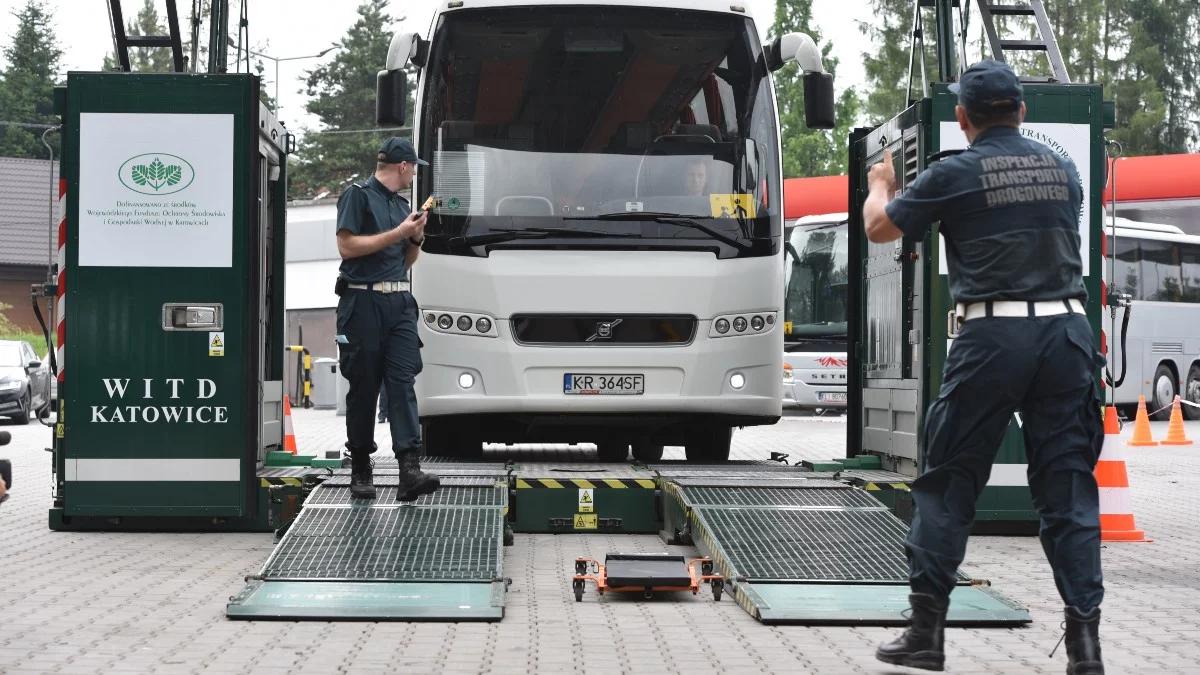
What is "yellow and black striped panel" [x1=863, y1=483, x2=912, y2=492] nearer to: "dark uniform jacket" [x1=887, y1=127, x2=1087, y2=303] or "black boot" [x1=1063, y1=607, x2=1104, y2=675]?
"dark uniform jacket" [x1=887, y1=127, x2=1087, y2=303]

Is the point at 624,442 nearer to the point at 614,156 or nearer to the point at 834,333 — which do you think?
the point at 614,156

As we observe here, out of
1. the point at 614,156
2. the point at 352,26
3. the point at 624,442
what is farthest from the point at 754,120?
the point at 352,26

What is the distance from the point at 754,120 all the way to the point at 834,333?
17559 mm

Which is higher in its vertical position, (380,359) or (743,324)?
(743,324)

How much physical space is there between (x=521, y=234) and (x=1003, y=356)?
5.53m

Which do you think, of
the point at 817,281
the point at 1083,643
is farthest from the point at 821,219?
the point at 1083,643

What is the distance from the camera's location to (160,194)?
978 centimetres

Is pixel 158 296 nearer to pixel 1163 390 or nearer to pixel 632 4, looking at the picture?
pixel 632 4

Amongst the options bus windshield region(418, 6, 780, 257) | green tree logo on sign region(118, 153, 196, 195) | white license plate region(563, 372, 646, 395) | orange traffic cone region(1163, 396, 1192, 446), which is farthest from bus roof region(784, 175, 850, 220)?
green tree logo on sign region(118, 153, 196, 195)

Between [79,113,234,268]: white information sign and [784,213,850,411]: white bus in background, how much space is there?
60.7 feet

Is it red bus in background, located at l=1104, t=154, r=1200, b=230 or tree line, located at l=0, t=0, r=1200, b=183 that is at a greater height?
tree line, located at l=0, t=0, r=1200, b=183

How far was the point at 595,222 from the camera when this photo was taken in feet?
35.9

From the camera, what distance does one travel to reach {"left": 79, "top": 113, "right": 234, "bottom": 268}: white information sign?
9.75m

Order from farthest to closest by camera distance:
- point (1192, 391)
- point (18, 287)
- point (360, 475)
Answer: point (18, 287) → point (1192, 391) → point (360, 475)
